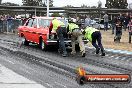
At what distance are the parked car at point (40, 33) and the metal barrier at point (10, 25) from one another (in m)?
13.6

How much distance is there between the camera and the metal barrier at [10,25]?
115 feet

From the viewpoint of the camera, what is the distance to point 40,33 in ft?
60.7

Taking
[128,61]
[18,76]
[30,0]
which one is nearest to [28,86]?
[18,76]

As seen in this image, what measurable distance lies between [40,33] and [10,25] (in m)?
17.3

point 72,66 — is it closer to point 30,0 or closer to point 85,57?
point 85,57

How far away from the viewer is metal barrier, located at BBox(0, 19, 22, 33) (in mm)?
35188

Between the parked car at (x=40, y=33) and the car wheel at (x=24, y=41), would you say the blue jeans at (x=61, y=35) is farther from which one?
the car wheel at (x=24, y=41)

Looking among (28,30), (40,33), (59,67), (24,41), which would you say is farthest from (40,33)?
(59,67)

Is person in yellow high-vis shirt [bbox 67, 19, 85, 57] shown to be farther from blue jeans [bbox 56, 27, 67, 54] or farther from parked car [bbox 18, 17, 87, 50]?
parked car [bbox 18, 17, 87, 50]

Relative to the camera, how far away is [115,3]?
84.1m

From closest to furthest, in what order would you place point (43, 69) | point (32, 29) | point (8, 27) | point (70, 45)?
point (43, 69), point (70, 45), point (32, 29), point (8, 27)

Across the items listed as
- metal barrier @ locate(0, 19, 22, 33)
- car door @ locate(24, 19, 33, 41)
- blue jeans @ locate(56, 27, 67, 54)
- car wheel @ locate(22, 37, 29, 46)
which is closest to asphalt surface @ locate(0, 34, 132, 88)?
blue jeans @ locate(56, 27, 67, 54)

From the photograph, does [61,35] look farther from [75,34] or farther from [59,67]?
[59,67]

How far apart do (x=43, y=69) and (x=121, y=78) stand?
6.95 metres
